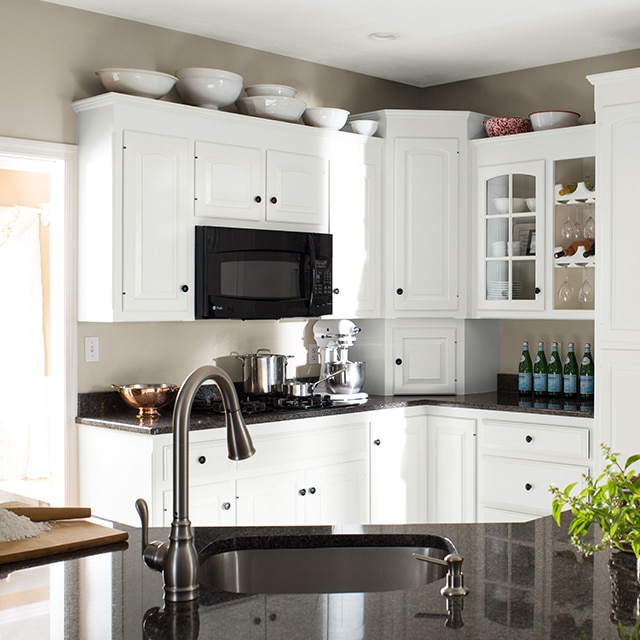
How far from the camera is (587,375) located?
187 inches

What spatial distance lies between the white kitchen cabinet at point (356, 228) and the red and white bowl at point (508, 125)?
0.59m

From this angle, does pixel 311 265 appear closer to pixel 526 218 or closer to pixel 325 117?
pixel 325 117

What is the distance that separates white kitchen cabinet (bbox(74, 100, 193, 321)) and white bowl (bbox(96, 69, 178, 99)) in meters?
0.11

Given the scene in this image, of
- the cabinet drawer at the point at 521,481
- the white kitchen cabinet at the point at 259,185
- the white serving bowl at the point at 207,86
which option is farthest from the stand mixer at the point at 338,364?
the white serving bowl at the point at 207,86

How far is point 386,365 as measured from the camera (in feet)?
16.6

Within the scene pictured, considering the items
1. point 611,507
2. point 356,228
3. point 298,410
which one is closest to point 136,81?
point 356,228

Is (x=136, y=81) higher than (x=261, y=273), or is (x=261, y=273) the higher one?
(x=136, y=81)

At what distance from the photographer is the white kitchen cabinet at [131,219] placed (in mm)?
3924

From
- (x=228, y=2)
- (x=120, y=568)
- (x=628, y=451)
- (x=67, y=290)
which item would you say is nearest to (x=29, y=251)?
(x=67, y=290)

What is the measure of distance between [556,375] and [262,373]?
151cm

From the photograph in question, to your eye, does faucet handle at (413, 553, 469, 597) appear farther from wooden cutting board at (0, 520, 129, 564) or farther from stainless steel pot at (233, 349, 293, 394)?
stainless steel pot at (233, 349, 293, 394)

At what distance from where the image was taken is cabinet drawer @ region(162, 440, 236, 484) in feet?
12.4

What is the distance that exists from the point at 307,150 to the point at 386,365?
120cm

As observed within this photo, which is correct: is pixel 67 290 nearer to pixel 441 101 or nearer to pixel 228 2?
pixel 228 2
